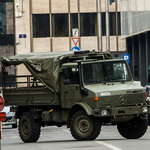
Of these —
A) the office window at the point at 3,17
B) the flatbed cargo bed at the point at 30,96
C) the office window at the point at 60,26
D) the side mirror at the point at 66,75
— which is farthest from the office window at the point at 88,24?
the side mirror at the point at 66,75

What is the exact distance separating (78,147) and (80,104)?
2495 millimetres

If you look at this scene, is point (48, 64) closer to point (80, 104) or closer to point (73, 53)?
point (73, 53)

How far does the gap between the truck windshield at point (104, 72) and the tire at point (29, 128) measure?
2.46m

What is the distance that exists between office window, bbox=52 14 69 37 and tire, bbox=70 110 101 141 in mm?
31897

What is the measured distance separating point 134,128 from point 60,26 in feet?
103

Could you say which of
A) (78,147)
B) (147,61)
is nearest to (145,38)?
(147,61)

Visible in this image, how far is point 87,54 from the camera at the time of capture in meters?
16.3

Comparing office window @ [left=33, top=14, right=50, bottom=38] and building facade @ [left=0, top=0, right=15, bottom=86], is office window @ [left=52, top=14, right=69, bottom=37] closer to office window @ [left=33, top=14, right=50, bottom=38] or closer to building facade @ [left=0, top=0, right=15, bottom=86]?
office window @ [left=33, top=14, right=50, bottom=38]

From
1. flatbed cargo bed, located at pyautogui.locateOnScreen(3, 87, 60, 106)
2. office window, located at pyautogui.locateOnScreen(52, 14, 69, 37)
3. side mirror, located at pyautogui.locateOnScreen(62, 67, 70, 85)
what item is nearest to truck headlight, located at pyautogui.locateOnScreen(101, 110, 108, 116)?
side mirror, located at pyautogui.locateOnScreen(62, 67, 70, 85)

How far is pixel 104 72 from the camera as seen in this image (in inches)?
614

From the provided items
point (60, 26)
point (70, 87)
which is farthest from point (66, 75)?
point (60, 26)

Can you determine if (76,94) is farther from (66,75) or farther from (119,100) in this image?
(119,100)

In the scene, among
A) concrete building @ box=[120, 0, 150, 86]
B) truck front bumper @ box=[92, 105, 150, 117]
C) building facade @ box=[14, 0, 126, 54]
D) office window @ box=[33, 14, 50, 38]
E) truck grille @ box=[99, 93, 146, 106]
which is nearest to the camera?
truck front bumper @ box=[92, 105, 150, 117]

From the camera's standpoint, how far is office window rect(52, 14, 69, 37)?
46.8 metres
